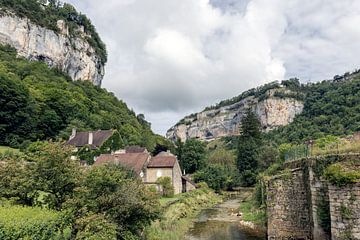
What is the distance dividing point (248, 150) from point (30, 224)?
4678cm

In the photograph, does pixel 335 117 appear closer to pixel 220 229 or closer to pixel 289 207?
pixel 220 229

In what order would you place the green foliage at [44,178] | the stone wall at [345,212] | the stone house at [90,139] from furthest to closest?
the stone house at [90,139]
the green foliage at [44,178]
the stone wall at [345,212]

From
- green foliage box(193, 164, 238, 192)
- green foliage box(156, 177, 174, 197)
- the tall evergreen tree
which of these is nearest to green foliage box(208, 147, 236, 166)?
green foliage box(193, 164, 238, 192)

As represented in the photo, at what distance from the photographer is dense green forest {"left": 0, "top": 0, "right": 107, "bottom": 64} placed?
9719 cm

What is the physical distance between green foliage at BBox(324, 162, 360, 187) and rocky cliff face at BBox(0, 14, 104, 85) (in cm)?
9864

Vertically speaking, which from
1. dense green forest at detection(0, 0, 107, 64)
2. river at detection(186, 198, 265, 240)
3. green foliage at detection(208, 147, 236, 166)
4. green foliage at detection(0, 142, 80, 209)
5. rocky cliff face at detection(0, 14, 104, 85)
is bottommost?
river at detection(186, 198, 265, 240)

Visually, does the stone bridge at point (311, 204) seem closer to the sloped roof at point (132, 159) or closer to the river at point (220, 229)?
the river at point (220, 229)

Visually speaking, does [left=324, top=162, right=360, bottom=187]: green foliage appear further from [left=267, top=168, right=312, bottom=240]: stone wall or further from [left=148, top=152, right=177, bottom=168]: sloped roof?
[left=148, top=152, right=177, bottom=168]: sloped roof

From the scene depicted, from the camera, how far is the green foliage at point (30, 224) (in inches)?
344

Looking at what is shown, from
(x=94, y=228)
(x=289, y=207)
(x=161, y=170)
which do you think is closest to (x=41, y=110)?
(x=161, y=170)

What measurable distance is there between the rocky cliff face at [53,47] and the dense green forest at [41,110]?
7433 millimetres

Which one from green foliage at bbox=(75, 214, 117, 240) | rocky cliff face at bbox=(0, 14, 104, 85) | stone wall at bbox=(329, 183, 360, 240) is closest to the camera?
stone wall at bbox=(329, 183, 360, 240)

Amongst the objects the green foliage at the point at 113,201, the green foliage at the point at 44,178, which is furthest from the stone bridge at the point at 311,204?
the green foliage at the point at 44,178

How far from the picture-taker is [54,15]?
113688 millimetres
